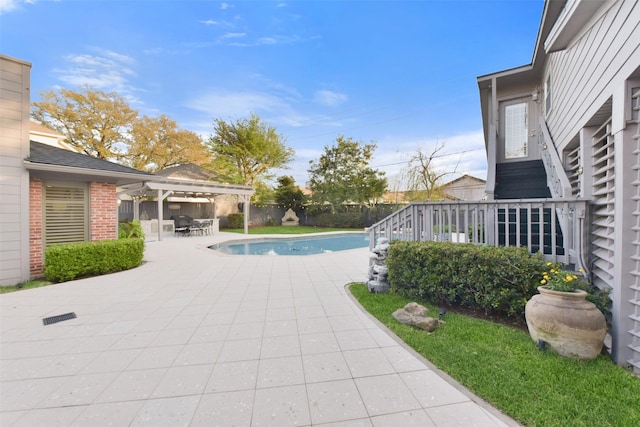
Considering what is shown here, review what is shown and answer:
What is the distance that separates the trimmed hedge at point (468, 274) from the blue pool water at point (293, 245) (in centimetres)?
708

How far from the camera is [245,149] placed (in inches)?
770

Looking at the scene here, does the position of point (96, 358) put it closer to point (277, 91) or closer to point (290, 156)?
point (277, 91)

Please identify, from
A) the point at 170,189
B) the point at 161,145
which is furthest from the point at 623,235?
the point at 161,145

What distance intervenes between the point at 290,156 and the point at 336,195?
5154 mm

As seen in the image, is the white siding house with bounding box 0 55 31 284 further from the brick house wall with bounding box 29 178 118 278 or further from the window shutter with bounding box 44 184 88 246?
the window shutter with bounding box 44 184 88 246

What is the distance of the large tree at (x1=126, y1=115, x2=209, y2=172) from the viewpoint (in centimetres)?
1961

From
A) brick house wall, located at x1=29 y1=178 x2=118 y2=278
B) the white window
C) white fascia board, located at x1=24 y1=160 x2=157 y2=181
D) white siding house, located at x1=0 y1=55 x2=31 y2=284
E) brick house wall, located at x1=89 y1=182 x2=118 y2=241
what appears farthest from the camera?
the white window

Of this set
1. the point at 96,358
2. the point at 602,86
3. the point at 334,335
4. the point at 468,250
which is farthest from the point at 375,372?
the point at 602,86

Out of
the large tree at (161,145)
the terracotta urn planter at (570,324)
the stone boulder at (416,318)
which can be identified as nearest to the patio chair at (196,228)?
the large tree at (161,145)

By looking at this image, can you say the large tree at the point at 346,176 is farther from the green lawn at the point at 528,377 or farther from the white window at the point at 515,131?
the green lawn at the point at 528,377

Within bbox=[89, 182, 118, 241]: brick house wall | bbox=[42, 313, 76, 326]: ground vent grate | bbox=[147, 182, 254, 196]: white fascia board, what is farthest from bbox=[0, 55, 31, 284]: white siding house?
bbox=[147, 182, 254, 196]: white fascia board

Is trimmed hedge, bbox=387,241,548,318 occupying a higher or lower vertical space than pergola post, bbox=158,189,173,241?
lower

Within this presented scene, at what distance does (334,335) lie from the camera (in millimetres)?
3174

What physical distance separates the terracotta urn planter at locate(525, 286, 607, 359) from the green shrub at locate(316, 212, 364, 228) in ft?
56.0
